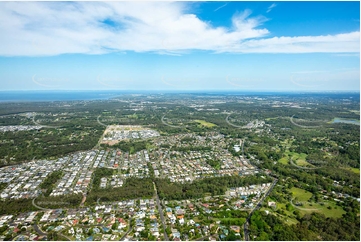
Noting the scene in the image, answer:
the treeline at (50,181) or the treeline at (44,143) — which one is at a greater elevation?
the treeline at (44,143)

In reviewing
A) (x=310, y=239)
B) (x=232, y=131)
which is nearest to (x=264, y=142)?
(x=232, y=131)

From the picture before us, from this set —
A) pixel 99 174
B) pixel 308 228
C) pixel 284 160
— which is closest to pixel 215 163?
pixel 284 160

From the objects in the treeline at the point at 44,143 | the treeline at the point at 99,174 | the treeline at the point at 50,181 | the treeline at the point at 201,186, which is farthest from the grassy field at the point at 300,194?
the treeline at the point at 44,143

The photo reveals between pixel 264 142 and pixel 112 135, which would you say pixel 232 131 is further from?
pixel 112 135

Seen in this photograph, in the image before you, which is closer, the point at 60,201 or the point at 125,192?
the point at 60,201

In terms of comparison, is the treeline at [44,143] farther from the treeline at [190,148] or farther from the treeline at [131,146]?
the treeline at [190,148]

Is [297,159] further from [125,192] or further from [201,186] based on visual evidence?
[125,192]
